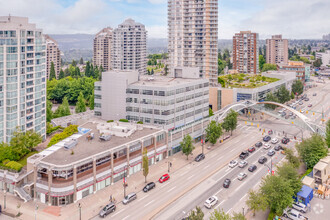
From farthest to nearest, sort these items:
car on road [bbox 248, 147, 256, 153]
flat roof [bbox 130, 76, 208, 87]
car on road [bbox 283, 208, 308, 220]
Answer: flat roof [bbox 130, 76, 208, 87] → car on road [bbox 248, 147, 256, 153] → car on road [bbox 283, 208, 308, 220]

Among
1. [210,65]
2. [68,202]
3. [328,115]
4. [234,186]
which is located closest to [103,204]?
[68,202]

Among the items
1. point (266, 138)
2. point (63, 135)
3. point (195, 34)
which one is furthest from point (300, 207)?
point (195, 34)

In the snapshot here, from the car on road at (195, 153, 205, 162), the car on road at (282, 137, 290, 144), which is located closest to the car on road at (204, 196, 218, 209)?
the car on road at (195, 153, 205, 162)

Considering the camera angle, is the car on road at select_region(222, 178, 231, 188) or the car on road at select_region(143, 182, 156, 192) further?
the car on road at select_region(222, 178, 231, 188)

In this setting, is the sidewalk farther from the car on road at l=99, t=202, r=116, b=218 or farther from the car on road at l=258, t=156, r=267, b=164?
the car on road at l=258, t=156, r=267, b=164

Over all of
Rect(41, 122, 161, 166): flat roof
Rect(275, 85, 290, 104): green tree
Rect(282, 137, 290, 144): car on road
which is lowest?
Rect(282, 137, 290, 144): car on road

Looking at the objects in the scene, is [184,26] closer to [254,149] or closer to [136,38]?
[136,38]

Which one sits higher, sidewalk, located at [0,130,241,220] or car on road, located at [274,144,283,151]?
car on road, located at [274,144,283,151]

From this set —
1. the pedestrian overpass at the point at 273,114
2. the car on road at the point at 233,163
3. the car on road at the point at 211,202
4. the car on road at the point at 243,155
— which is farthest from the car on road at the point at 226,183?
the pedestrian overpass at the point at 273,114
